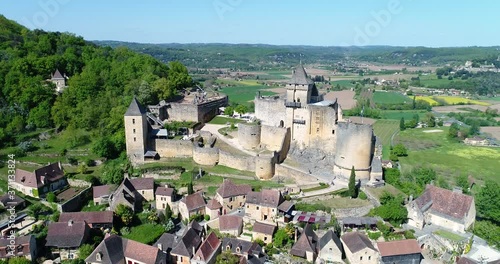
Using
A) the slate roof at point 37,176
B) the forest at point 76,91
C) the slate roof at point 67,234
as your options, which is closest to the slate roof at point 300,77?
the forest at point 76,91

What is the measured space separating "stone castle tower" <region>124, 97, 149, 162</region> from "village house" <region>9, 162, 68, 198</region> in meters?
7.55

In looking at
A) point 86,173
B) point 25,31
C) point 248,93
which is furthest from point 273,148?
point 248,93

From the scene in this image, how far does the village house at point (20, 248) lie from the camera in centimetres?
2916

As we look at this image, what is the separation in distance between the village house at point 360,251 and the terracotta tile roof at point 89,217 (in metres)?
19.3

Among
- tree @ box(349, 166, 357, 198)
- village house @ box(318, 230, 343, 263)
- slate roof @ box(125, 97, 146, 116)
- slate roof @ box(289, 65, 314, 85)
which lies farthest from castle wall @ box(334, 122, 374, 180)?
slate roof @ box(125, 97, 146, 116)

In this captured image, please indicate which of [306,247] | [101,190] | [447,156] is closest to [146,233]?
[101,190]

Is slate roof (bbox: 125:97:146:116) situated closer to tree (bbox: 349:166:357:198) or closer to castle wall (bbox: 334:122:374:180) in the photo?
castle wall (bbox: 334:122:374:180)

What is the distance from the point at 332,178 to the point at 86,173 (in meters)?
25.6

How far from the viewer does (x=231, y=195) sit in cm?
3625

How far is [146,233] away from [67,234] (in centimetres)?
602

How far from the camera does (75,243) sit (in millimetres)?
31047

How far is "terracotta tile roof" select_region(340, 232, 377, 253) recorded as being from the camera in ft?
99.5

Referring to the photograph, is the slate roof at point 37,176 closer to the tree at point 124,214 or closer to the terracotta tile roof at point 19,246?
the terracotta tile roof at point 19,246

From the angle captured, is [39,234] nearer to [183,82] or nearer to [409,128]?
[183,82]
